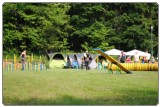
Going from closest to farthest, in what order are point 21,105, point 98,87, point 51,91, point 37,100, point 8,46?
1. point 21,105
2. point 37,100
3. point 51,91
4. point 98,87
5. point 8,46

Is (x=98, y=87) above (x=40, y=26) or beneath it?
beneath

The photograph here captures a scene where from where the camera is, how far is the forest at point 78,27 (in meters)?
36.1

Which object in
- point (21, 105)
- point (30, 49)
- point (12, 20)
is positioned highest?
point (12, 20)

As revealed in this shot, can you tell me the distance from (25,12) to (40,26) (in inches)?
105

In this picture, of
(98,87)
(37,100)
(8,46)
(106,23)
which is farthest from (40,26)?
(37,100)

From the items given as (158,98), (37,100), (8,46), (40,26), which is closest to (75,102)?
(37,100)

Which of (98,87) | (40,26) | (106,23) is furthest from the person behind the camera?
(106,23)

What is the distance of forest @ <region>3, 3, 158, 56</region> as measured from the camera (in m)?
36.1

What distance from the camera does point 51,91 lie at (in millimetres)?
10125

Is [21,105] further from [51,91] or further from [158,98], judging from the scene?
[158,98]

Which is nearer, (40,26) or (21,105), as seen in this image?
(21,105)

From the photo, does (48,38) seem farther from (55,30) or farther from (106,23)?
(106,23)

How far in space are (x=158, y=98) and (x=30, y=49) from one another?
2799 centimetres

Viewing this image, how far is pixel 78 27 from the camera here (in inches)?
1673
